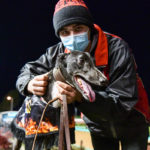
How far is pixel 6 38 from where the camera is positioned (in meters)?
2.86

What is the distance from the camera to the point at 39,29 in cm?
303

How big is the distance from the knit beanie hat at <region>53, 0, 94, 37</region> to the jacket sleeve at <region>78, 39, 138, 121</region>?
157 millimetres

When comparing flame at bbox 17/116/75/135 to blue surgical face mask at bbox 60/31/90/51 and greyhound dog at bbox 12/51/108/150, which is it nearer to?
greyhound dog at bbox 12/51/108/150

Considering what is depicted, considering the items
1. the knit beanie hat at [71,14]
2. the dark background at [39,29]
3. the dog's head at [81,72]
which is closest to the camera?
the dog's head at [81,72]

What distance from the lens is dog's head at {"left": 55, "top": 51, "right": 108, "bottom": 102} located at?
0.50m

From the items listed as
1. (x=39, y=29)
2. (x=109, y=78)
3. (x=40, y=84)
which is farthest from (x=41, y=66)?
(x=39, y=29)

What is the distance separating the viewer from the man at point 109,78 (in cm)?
59

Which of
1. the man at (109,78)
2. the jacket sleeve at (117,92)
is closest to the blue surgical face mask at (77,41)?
the man at (109,78)

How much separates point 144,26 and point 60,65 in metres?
2.54

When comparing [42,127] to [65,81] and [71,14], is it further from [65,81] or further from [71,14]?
[71,14]

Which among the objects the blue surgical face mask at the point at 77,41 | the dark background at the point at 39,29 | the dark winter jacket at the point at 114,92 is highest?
the dark background at the point at 39,29

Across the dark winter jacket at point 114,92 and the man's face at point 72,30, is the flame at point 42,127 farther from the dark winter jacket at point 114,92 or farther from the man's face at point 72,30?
the man's face at point 72,30

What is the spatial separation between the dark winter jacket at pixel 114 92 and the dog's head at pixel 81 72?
41 mm

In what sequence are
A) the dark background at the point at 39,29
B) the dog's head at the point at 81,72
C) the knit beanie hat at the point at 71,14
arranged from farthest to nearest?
the dark background at the point at 39,29 → the knit beanie hat at the point at 71,14 → the dog's head at the point at 81,72
